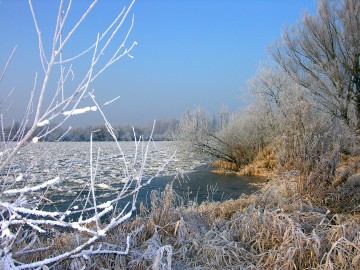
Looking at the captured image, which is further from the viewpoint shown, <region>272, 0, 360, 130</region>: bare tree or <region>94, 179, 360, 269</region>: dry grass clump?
<region>272, 0, 360, 130</region>: bare tree

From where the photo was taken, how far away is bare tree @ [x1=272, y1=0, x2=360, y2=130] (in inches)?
703

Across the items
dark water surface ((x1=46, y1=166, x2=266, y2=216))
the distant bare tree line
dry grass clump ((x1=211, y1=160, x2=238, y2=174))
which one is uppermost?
the distant bare tree line

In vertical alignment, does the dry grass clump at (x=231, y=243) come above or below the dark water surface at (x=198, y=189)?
above

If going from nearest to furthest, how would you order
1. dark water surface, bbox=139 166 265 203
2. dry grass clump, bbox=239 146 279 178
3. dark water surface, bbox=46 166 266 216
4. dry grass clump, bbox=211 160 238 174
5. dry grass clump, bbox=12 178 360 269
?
dry grass clump, bbox=12 178 360 269 → dark water surface, bbox=46 166 266 216 → dark water surface, bbox=139 166 265 203 → dry grass clump, bbox=239 146 279 178 → dry grass clump, bbox=211 160 238 174

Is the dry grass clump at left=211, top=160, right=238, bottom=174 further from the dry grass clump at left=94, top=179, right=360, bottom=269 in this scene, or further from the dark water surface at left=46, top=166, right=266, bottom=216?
the dry grass clump at left=94, top=179, right=360, bottom=269

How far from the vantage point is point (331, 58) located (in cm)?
1867

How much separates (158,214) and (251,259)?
1478mm

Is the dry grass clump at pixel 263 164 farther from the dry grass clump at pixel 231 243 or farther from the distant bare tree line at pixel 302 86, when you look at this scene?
the dry grass clump at pixel 231 243

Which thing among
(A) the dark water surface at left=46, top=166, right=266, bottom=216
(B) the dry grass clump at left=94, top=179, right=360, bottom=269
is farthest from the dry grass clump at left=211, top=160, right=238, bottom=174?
(B) the dry grass clump at left=94, top=179, right=360, bottom=269

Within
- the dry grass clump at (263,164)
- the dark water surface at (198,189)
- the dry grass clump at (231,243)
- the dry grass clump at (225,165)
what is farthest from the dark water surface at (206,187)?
the dry grass clump at (231,243)

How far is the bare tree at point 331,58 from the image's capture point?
17.9 meters

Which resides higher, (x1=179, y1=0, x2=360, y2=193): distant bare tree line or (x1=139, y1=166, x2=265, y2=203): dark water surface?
(x1=179, y1=0, x2=360, y2=193): distant bare tree line

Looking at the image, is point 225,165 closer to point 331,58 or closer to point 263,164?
point 263,164

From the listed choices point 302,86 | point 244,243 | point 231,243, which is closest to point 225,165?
point 302,86
